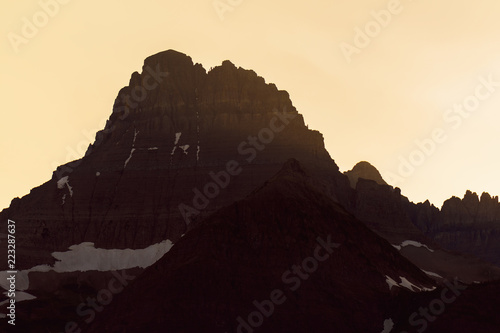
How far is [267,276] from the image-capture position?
173m

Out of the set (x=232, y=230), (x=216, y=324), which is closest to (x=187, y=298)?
(x=216, y=324)

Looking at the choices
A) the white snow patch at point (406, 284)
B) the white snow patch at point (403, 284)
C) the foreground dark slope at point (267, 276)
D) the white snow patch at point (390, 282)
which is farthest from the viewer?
the white snow patch at point (406, 284)

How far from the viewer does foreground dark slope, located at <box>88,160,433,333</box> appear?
532ft

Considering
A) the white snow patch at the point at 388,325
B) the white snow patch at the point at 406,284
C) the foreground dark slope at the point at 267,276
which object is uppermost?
the foreground dark slope at the point at 267,276

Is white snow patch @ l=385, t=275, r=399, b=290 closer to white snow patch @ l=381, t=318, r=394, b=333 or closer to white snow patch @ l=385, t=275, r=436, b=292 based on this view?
white snow patch @ l=385, t=275, r=436, b=292

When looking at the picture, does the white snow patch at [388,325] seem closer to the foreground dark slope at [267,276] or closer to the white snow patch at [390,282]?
the foreground dark slope at [267,276]

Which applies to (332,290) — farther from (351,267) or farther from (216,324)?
(216,324)

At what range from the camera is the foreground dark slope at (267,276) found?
162m

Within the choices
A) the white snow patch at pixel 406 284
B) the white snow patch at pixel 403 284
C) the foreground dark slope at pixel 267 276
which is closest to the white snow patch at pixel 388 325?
the foreground dark slope at pixel 267 276

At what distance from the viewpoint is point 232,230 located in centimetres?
18275

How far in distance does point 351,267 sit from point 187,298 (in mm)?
30781

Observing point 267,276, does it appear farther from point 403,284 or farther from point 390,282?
point 403,284

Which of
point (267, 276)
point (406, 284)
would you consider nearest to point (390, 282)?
point (406, 284)

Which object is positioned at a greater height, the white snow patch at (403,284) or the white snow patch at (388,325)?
the white snow patch at (403,284)
